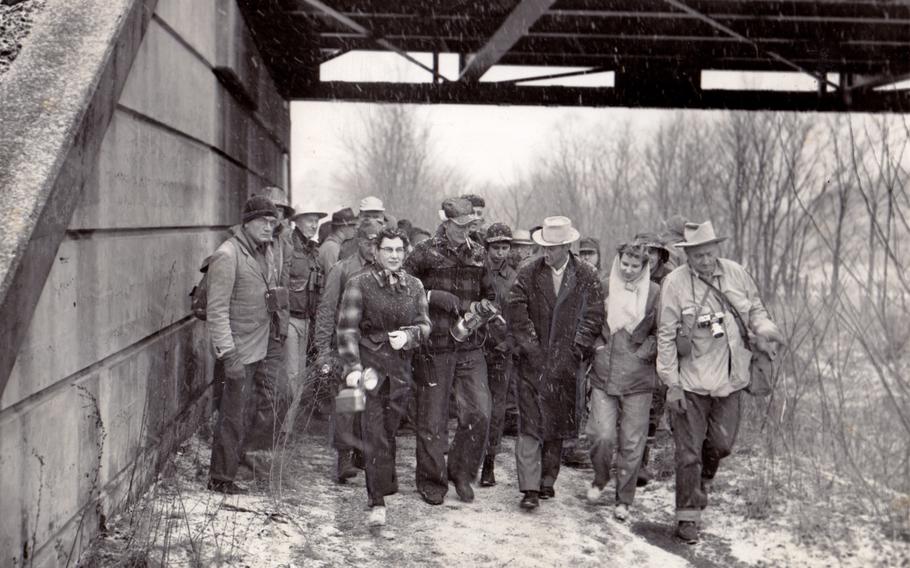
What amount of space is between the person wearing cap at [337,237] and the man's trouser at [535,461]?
115 inches

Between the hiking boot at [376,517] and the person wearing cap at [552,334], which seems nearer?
the hiking boot at [376,517]

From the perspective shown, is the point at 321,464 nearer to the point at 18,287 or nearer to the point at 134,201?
the point at 134,201

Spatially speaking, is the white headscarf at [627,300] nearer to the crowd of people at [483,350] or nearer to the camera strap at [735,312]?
the crowd of people at [483,350]

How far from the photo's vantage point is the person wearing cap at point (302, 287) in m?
7.97

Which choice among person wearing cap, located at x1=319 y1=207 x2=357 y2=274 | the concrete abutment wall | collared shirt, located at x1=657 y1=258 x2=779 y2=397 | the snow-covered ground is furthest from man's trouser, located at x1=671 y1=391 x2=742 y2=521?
person wearing cap, located at x1=319 y1=207 x2=357 y2=274

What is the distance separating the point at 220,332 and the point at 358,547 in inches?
62.2

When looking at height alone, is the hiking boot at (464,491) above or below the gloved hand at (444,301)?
below

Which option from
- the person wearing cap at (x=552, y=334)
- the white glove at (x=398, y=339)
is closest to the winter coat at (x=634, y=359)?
the person wearing cap at (x=552, y=334)

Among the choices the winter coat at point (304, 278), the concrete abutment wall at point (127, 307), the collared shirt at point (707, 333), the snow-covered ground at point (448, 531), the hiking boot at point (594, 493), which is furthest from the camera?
the winter coat at point (304, 278)

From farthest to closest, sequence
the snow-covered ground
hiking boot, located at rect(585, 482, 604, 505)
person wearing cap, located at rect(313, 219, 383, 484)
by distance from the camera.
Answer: person wearing cap, located at rect(313, 219, 383, 484) → hiking boot, located at rect(585, 482, 604, 505) → the snow-covered ground

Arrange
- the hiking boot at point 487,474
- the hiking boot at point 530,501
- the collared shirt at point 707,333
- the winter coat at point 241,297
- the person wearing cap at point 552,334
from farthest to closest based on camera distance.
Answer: the hiking boot at point 487,474, the person wearing cap at point 552,334, the hiking boot at point 530,501, the collared shirt at point 707,333, the winter coat at point 241,297

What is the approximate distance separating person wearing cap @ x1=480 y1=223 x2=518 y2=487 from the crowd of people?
0.02 m

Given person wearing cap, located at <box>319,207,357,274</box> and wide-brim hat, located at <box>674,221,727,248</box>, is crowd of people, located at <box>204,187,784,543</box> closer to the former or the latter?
wide-brim hat, located at <box>674,221,727,248</box>

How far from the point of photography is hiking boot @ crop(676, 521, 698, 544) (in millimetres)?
6180
